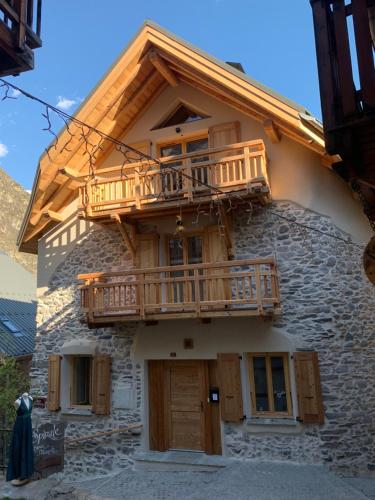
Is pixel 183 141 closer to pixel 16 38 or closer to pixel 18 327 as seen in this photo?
pixel 16 38

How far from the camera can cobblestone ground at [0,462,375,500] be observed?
739 centimetres

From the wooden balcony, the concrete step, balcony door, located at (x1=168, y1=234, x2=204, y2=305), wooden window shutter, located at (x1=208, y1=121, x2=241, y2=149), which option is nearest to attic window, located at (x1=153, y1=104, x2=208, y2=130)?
wooden window shutter, located at (x1=208, y1=121, x2=241, y2=149)

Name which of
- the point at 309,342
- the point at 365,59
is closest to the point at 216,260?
the point at 309,342

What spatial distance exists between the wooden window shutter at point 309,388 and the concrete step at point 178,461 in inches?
83.0

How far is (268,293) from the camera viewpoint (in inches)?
360

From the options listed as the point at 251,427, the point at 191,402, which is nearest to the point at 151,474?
the point at 191,402

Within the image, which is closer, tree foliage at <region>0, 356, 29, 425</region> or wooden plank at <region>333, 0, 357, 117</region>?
wooden plank at <region>333, 0, 357, 117</region>

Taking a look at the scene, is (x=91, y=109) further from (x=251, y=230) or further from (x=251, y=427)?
(x=251, y=427)

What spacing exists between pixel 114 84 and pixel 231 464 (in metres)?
9.43

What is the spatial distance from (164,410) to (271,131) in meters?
7.18

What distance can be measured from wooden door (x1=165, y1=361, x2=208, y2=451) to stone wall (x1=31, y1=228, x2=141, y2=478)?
0.80 metres

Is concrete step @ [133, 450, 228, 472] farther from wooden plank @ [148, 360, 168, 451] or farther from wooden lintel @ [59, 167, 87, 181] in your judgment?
wooden lintel @ [59, 167, 87, 181]

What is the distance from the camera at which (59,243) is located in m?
11.7

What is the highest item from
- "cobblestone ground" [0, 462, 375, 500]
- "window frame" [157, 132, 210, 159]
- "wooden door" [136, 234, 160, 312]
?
"window frame" [157, 132, 210, 159]
